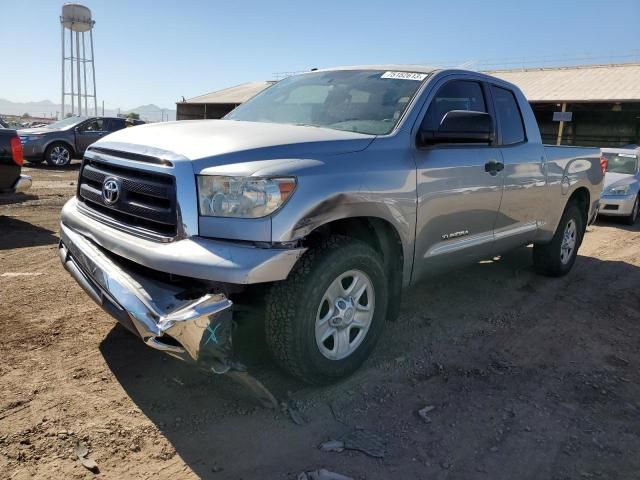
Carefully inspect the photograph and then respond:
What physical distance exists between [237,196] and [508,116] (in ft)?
10.4

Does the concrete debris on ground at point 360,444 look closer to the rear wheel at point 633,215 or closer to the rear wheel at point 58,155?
the rear wheel at point 633,215

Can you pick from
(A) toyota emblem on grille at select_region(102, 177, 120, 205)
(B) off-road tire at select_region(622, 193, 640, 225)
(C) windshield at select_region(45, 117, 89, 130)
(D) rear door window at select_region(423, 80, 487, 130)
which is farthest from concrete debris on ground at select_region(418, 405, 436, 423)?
(C) windshield at select_region(45, 117, 89, 130)

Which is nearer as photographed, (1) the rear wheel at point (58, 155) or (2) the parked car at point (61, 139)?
(2) the parked car at point (61, 139)

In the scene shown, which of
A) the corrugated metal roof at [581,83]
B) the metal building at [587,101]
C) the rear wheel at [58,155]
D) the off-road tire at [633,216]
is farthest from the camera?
the metal building at [587,101]

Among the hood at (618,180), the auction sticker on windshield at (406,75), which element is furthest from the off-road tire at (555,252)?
the hood at (618,180)

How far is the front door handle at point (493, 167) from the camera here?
4254 mm

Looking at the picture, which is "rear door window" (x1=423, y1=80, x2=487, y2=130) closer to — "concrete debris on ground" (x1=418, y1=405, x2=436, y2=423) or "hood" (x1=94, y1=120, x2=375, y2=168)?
"hood" (x1=94, y1=120, x2=375, y2=168)

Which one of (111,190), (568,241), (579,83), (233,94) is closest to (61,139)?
(111,190)

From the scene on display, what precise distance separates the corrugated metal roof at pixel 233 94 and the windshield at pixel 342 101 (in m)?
28.4

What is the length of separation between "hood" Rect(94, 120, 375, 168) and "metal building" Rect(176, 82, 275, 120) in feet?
96.7

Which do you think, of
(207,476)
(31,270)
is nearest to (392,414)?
(207,476)

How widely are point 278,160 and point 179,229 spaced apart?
0.63 meters

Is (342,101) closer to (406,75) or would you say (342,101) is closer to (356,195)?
(406,75)

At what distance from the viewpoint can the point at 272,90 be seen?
475cm
